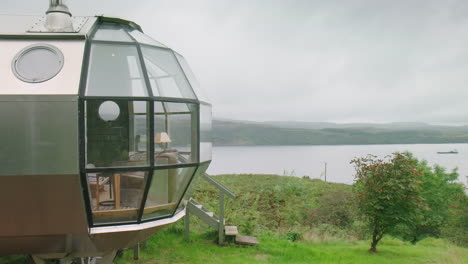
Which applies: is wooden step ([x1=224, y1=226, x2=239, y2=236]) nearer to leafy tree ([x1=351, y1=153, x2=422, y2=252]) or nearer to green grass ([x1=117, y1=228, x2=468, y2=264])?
green grass ([x1=117, y1=228, x2=468, y2=264])

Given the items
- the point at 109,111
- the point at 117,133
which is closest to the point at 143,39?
the point at 109,111

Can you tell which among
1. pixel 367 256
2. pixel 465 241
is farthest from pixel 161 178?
pixel 465 241

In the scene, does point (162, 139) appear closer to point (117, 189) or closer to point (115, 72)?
point (117, 189)

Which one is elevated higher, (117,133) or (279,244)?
(117,133)

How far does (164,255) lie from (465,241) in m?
15.5

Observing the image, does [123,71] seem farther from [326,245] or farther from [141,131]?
[326,245]

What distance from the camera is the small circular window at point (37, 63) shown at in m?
4.93

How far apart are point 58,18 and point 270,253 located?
8432mm

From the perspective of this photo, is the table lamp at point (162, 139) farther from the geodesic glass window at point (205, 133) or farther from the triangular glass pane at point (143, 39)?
the triangular glass pane at point (143, 39)

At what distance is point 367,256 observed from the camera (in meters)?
11.2

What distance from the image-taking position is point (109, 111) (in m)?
5.62

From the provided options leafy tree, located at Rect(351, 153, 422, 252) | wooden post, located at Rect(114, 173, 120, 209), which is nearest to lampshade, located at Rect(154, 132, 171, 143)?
wooden post, located at Rect(114, 173, 120, 209)

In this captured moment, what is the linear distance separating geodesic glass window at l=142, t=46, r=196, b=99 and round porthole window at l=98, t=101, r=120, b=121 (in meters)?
0.71

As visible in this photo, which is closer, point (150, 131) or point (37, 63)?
point (37, 63)
